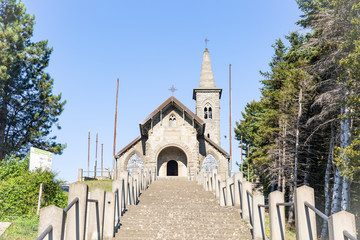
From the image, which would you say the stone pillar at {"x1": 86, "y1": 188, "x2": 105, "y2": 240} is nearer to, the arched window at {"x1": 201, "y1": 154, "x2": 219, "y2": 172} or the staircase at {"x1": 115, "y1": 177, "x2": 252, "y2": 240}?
the staircase at {"x1": 115, "y1": 177, "x2": 252, "y2": 240}

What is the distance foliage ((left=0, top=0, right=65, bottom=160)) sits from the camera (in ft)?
87.5

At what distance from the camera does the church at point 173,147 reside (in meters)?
32.7

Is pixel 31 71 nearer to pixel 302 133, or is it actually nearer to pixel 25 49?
pixel 25 49

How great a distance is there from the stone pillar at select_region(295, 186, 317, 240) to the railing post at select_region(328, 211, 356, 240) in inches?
47.3

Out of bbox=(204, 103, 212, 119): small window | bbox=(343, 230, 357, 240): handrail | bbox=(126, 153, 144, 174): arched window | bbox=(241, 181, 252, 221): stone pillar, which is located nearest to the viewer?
bbox=(343, 230, 357, 240): handrail

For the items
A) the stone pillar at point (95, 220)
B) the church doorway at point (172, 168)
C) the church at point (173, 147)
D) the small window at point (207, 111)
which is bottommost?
the stone pillar at point (95, 220)

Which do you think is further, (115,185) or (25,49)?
(25,49)

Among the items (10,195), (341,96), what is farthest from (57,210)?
(341,96)

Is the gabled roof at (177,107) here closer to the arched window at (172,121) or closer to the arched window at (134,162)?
the arched window at (172,121)

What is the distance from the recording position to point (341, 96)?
15602mm

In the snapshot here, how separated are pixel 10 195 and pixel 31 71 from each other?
19.7 m

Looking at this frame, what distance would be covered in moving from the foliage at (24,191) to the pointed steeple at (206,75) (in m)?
39.6

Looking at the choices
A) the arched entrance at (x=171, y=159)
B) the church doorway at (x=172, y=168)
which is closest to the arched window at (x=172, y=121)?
the arched entrance at (x=171, y=159)

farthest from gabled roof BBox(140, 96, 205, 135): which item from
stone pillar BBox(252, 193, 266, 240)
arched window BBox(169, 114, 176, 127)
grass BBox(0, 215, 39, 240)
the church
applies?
stone pillar BBox(252, 193, 266, 240)
